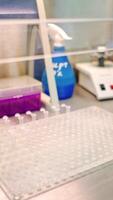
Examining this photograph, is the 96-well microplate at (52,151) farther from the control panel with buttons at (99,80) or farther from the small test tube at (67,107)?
the control panel with buttons at (99,80)

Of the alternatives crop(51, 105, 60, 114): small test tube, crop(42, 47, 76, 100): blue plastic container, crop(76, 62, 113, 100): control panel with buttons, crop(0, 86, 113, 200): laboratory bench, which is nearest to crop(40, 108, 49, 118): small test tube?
crop(51, 105, 60, 114): small test tube

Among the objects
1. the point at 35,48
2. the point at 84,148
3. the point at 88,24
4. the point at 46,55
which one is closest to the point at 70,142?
→ the point at 84,148

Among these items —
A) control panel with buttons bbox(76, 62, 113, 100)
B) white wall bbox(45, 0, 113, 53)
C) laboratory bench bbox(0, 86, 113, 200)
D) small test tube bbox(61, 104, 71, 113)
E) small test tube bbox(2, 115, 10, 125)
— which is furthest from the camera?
white wall bbox(45, 0, 113, 53)

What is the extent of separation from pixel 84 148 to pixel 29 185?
0.23 m

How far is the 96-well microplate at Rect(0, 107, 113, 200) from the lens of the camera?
646mm

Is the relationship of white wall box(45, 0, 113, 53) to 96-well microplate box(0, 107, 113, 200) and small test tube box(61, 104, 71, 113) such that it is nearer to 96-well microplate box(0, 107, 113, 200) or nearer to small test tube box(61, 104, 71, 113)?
small test tube box(61, 104, 71, 113)

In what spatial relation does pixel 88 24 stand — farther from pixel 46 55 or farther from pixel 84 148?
pixel 84 148

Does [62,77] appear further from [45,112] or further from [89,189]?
[89,189]

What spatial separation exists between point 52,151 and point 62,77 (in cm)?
48

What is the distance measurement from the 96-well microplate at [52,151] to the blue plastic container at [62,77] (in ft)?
0.59

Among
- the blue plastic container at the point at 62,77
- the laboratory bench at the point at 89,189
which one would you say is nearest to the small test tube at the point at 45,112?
the blue plastic container at the point at 62,77

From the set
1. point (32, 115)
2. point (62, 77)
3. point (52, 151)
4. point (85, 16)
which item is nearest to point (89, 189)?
point (52, 151)

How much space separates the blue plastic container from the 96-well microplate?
0.18m

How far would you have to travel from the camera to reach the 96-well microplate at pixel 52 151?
65 cm
